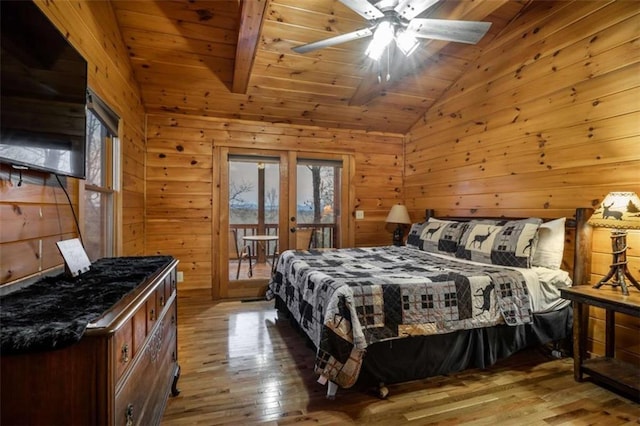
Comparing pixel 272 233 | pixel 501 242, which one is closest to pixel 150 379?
pixel 501 242

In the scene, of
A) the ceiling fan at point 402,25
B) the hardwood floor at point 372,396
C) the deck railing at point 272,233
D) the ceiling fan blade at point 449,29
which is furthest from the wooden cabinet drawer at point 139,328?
the deck railing at point 272,233

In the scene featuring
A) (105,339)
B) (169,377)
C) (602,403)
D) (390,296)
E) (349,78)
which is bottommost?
(602,403)

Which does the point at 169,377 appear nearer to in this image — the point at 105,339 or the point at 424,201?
the point at 105,339

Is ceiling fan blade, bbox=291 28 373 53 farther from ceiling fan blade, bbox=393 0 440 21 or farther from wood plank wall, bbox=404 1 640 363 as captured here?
wood plank wall, bbox=404 1 640 363

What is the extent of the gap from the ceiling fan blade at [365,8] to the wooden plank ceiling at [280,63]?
24.3 inches

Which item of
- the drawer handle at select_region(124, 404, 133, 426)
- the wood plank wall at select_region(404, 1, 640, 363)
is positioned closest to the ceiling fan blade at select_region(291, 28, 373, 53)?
the wood plank wall at select_region(404, 1, 640, 363)

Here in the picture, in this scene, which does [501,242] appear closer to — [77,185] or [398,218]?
[398,218]

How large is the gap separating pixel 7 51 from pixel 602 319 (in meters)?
3.80

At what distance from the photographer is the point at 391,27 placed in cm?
212

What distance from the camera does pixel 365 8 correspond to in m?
1.97

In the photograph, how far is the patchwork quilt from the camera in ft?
6.07

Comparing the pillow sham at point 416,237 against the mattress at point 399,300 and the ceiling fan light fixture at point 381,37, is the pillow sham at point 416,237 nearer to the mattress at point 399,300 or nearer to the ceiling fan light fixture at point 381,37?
the mattress at point 399,300

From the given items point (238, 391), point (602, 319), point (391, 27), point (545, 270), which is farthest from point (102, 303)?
Answer: point (602, 319)

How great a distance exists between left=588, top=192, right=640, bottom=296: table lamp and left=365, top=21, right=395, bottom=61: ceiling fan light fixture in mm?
1849
